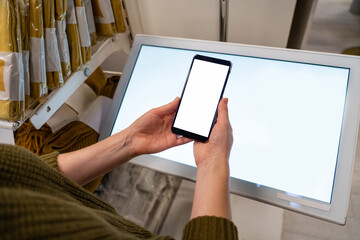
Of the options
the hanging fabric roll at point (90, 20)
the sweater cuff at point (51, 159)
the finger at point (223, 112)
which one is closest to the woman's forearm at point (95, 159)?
the sweater cuff at point (51, 159)

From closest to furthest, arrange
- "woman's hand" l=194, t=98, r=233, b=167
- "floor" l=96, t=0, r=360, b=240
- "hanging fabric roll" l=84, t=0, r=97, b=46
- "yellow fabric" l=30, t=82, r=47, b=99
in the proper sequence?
1. "woman's hand" l=194, t=98, r=233, b=167
2. "yellow fabric" l=30, t=82, r=47, b=99
3. "hanging fabric roll" l=84, t=0, r=97, b=46
4. "floor" l=96, t=0, r=360, b=240

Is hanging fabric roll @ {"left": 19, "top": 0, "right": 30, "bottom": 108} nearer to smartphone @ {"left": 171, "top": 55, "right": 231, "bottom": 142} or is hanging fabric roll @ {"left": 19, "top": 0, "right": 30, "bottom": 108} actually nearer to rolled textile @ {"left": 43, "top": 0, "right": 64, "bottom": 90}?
rolled textile @ {"left": 43, "top": 0, "right": 64, "bottom": 90}

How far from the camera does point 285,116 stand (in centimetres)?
62

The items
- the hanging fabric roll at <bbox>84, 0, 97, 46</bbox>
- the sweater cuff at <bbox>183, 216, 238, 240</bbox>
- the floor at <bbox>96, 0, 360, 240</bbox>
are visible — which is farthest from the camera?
the floor at <bbox>96, 0, 360, 240</bbox>

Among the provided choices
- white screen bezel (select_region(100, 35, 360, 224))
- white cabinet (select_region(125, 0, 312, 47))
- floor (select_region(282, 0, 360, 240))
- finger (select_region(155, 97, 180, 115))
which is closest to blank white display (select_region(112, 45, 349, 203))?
white screen bezel (select_region(100, 35, 360, 224))

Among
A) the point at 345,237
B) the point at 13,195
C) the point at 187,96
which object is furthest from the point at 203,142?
the point at 345,237

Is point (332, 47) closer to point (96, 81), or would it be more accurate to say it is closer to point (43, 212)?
point (96, 81)

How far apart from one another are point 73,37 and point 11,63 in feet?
0.58

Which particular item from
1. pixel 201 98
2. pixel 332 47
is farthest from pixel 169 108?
pixel 332 47

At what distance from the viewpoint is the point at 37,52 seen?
1.97ft

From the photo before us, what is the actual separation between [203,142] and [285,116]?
0.21m

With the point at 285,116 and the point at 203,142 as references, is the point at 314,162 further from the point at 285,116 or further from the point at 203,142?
the point at 203,142

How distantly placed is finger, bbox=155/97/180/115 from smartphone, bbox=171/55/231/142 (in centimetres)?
1

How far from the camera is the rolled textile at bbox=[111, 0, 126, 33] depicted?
2.72ft
